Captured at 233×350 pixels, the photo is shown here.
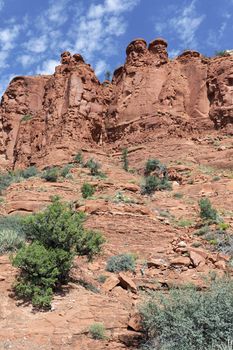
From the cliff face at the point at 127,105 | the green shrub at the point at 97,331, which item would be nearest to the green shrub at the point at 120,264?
the green shrub at the point at 97,331

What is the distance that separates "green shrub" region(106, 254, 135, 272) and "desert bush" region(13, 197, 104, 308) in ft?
5.43

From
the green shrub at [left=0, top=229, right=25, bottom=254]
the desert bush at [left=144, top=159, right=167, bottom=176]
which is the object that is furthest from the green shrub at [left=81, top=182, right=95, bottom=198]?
the green shrub at [left=0, top=229, right=25, bottom=254]

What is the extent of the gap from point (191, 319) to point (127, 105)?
36.5 meters

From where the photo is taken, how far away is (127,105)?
42375 millimetres

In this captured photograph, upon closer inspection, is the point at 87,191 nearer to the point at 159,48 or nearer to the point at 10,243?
the point at 10,243

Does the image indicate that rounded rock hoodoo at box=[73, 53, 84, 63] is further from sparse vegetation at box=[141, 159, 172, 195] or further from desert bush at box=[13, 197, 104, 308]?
desert bush at box=[13, 197, 104, 308]

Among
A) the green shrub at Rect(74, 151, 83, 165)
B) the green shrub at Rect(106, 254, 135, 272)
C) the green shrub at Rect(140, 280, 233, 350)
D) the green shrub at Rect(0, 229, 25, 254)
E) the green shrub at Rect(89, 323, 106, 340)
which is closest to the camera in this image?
the green shrub at Rect(140, 280, 233, 350)

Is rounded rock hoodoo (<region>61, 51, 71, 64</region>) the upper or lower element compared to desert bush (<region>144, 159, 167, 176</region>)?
upper

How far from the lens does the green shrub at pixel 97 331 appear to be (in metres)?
7.62

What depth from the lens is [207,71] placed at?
42.9 m

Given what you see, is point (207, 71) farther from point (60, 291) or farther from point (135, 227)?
point (60, 291)

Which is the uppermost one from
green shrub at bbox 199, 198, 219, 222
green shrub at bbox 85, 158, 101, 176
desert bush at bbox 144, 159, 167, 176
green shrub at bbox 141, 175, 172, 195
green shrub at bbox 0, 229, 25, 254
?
desert bush at bbox 144, 159, 167, 176

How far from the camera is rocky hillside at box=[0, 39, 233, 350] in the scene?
8477 mm

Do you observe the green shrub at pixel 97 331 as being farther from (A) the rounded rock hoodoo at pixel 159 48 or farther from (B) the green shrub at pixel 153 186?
(A) the rounded rock hoodoo at pixel 159 48
